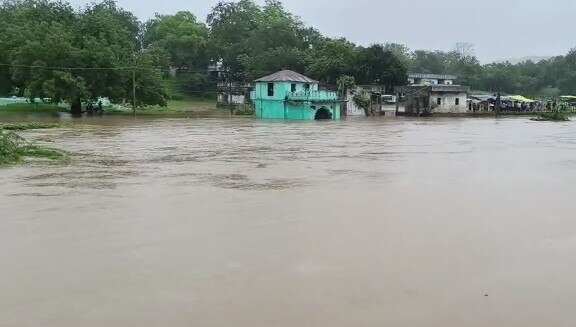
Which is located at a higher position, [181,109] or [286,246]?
[181,109]

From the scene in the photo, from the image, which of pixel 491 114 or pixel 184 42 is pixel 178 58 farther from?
pixel 491 114

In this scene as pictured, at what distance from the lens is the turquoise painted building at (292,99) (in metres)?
49.1

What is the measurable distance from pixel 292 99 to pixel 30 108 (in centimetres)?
2094

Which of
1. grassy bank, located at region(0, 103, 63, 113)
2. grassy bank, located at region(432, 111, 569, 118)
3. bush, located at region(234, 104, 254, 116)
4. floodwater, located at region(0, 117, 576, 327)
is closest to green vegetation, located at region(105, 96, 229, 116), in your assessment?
bush, located at region(234, 104, 254, 116)

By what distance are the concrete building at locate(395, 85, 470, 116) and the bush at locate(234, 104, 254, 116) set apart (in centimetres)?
1350

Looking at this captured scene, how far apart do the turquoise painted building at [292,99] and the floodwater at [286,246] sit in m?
33.2

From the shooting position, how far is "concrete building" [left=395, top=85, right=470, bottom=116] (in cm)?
5494

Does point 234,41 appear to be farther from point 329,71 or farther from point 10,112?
point 10,112

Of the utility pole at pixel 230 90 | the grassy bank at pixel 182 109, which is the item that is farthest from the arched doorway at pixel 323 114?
the grassy bank at pixel 182 109

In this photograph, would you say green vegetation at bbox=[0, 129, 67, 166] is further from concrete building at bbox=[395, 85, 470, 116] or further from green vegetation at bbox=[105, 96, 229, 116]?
concrete building at bbox=[395, 85, 470, 116]

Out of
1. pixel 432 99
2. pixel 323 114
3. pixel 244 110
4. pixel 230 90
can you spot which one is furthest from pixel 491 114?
pixel 230 90

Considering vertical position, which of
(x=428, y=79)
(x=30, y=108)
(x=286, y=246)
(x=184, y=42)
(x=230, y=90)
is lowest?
(x=286, y=246)

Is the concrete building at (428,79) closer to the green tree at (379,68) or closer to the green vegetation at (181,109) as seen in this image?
the green tree at (379,68)

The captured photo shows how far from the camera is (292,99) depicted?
49.1m
